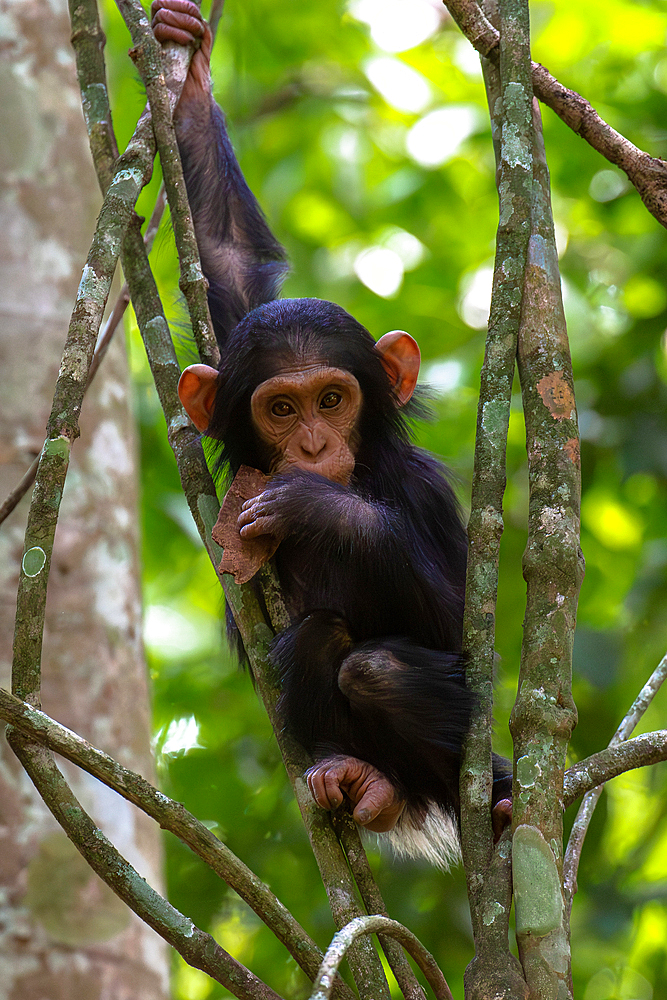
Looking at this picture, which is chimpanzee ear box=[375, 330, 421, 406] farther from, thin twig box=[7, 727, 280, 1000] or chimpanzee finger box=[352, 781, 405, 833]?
thin twig box=[7, 727, 280, 1000]

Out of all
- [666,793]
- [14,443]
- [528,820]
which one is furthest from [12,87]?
[666,793]

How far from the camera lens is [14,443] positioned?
322cm

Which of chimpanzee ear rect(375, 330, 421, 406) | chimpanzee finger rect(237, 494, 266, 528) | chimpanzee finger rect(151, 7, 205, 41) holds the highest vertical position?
chimpanzee finger rect(151, 7, 205, 41)

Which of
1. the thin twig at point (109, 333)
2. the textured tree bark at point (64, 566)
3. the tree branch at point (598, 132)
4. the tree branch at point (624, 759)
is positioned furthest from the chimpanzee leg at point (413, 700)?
the textured tree bark at point (64, 566)

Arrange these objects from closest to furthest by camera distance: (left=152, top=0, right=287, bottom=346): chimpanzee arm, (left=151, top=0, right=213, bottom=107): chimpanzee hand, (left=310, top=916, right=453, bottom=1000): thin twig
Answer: (left=310, top=916, right=453, bottom=1000): thin twig < (left=151, top=0, right=213, bottom=107): chimpanzee hand < (left=152, top=0, right=287, bottom=346): chimpanzee arm

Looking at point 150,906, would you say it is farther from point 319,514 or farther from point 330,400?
point 330,400

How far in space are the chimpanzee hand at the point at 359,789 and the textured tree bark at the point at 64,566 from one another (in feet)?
3.91

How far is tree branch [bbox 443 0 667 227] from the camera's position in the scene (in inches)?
75.1

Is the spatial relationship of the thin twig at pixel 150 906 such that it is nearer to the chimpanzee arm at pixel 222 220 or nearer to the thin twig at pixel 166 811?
the thin twig at pixel 166 811

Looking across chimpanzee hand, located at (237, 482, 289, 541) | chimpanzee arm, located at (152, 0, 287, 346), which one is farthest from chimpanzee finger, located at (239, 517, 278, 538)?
chimpanzee arm, located at (152, 0, 287, 346)

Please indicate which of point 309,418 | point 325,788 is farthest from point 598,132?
point 325,788

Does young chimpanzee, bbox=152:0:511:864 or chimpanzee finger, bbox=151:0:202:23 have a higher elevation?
chimpanzee finger, bbox=151:0:202:23

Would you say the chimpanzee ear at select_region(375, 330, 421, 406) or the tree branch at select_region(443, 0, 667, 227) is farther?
the chimpanzee ear at select_region(375, 330, 421, 406)

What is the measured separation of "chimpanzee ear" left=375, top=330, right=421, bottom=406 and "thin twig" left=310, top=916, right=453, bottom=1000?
1469 millimetres
